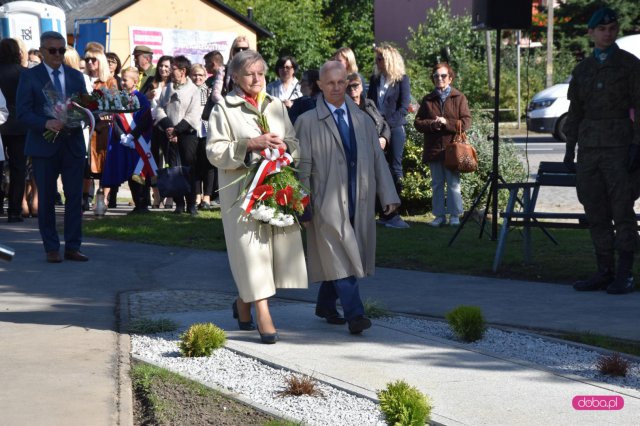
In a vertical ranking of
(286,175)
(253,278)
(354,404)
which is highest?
(286,175)

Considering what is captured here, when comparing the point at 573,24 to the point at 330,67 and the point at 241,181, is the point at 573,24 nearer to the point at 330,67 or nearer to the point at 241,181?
the point at 330,67

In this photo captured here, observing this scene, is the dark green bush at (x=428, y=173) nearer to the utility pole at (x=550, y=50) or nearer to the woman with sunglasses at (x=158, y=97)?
the woman with sunglasses at (x=158, y=97)

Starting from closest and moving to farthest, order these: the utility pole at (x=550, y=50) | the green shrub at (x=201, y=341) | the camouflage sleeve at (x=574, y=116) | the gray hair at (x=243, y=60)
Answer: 1. the green shrub at (x=201, y=341)
2. the gray hair at (x=243, y=60)
3. the camouflage sleeve at (x=574, y=116)
4. the utility pole at (x=550, y=50)

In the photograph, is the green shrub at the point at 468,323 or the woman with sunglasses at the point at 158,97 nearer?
the green shrub at the point at 468,323

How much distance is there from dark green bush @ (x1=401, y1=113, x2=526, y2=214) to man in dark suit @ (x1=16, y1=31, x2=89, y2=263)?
5.39m

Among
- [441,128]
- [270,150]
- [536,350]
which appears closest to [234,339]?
[270,150]

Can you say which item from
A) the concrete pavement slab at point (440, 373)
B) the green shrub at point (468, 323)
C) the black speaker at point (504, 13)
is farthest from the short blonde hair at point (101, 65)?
the green shrub at point (468, 323)

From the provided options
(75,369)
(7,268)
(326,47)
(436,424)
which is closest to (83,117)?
(7,268)

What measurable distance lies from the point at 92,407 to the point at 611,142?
506cm

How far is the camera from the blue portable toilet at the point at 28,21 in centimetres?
2273

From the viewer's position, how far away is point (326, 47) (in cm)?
5234

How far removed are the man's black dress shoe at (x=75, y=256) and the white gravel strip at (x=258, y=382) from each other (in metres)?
3.29

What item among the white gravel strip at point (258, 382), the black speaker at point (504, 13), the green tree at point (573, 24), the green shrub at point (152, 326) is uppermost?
the green tree at point (573, 24)

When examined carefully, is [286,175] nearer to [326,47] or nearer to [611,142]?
[611,142]
